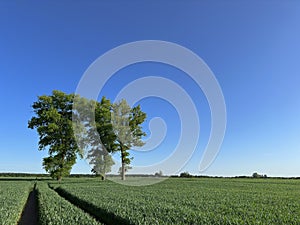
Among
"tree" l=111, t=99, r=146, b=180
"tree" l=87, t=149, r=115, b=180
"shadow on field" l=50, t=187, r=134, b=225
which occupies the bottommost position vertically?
"shadow on field" l=50, t=187, r=134, b=225

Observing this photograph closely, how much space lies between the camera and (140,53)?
3192cm

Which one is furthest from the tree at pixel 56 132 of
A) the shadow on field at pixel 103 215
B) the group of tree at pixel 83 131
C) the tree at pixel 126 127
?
the shadow on field at pixel 103 215

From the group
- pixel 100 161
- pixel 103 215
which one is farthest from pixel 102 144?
pixel 103 215

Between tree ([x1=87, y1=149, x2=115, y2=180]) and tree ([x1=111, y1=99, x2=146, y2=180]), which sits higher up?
tree ([x1=111, y1=99, x2=146, y2=180])

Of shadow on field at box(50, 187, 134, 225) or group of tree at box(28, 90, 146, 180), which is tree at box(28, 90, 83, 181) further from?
shadow on field at box(50, 187, 134, 225)

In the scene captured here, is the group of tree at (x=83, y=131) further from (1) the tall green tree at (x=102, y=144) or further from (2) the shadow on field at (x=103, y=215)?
(2) the shadow on field at (x=103, y=215)

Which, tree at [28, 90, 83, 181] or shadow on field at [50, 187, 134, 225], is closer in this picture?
shadow on field at [50, 187, 134, 225]

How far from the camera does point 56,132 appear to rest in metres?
49.9

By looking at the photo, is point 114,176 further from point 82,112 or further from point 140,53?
point 140,53

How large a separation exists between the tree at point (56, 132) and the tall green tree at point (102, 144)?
116 inches

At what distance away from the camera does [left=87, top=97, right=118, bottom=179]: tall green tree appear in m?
49.6

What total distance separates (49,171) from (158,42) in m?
31.5

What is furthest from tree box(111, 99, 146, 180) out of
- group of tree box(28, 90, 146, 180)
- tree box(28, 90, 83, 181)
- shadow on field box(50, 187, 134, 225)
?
shadow on field box(50, 187, 134, 225)

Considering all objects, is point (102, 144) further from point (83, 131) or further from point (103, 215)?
point (103, 215)
